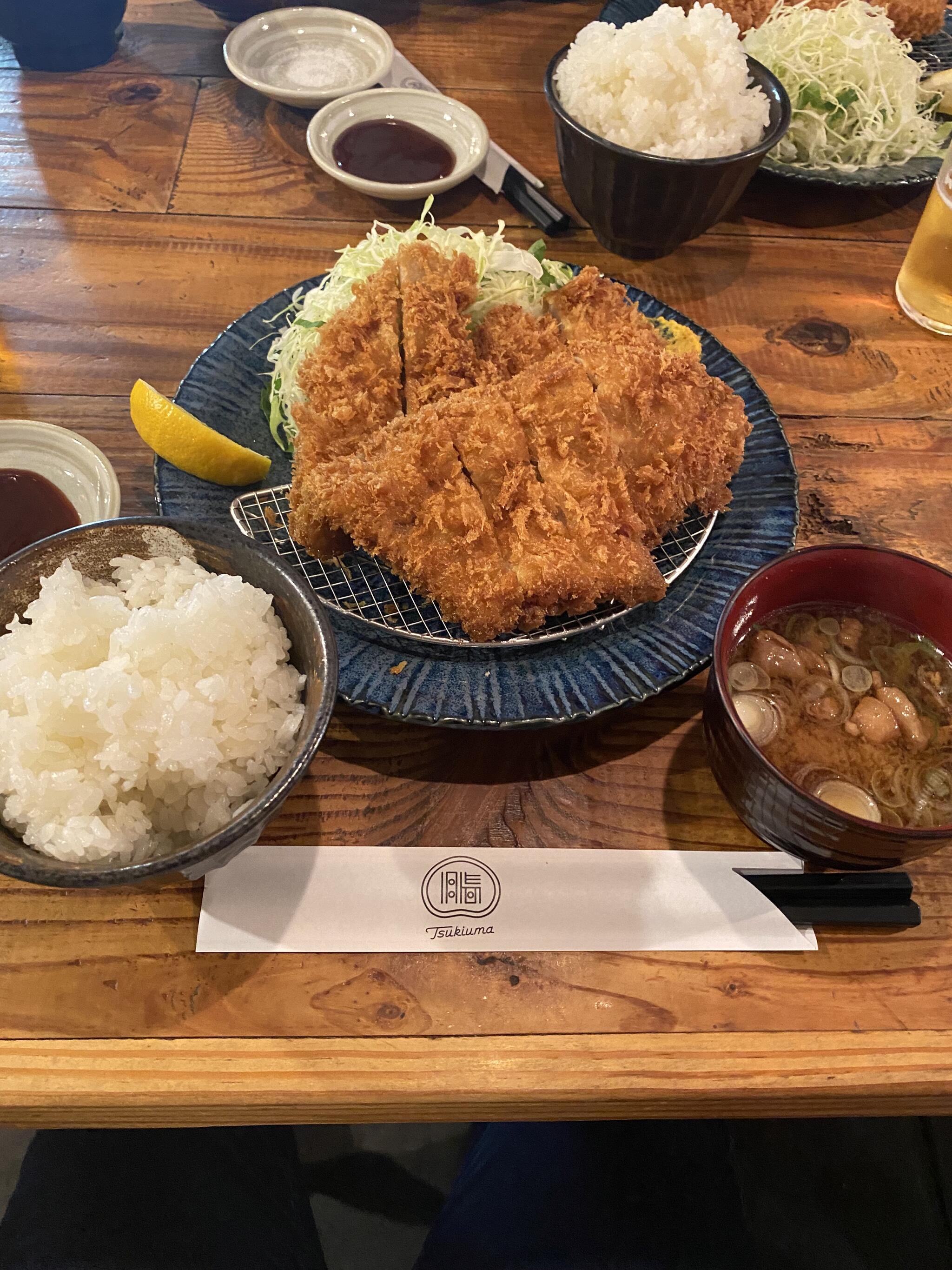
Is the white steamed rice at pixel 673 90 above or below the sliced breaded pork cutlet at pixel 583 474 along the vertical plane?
above

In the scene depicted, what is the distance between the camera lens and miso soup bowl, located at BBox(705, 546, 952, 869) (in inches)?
47.8

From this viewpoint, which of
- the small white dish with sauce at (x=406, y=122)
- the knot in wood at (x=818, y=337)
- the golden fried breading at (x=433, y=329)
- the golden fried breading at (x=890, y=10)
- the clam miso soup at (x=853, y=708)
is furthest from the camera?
the golden fried breading at (x=890, y=10)

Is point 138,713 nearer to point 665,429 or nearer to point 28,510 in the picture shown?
point 28,510

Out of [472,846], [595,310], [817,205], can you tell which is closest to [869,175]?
[817,205]

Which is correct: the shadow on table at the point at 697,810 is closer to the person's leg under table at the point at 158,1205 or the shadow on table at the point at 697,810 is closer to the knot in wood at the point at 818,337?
the person's leg under table at the point at 158,1205

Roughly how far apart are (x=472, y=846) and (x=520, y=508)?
2.15ft

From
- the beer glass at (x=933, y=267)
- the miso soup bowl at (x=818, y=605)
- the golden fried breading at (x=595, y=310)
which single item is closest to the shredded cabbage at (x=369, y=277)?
the golden fried breading at (x=595, y=310)

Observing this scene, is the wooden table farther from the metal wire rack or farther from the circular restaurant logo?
the metal wire rack

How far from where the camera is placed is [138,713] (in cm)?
116

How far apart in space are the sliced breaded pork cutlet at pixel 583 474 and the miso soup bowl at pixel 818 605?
0.84 feet

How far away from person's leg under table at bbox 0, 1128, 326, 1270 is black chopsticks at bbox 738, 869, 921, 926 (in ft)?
3.71

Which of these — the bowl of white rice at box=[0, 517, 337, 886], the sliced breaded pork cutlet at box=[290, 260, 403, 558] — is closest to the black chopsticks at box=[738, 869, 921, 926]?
the bowl of white rice at box=[0, 517, 337, 886]

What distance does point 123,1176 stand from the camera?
1636mm

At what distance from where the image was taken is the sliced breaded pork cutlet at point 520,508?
1567mm
